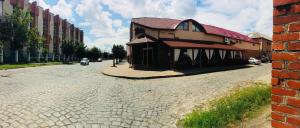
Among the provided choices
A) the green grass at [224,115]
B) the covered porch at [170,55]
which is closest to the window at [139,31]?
the covered porch at [170,55]

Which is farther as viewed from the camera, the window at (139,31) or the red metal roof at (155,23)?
the window at (139,31)

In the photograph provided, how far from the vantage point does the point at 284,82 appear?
7.41 ft

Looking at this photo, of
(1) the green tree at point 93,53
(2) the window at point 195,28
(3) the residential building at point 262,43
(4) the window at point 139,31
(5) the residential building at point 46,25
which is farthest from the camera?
(1) the green tree at point 93,53

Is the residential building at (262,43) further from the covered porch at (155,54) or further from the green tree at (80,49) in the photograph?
the green tree at (80,49)

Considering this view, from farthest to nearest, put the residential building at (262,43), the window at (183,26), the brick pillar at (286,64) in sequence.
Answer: the residential building at (262,43) → the window at (183,26) → the brick pillar at (286,64)

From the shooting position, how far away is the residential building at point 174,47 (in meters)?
23.3

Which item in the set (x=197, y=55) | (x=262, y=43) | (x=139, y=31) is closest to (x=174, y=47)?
(x=197, y=55)

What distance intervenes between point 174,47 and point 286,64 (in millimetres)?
19737

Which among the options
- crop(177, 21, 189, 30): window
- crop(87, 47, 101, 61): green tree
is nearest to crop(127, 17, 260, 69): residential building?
crop(177, 21, 189, 30): window

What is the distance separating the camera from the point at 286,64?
2.23 m

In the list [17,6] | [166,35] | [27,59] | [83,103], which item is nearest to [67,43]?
[27,59]

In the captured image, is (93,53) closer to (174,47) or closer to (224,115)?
(174,47)

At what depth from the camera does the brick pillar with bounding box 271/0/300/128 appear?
7.04 ft

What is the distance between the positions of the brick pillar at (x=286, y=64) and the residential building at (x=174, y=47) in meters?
19.5
